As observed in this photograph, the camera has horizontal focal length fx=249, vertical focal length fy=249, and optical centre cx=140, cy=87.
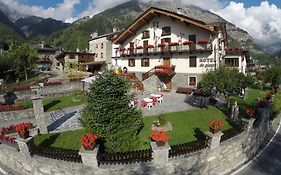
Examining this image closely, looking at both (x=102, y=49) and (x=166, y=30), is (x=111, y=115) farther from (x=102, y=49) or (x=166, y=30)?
(x=102, y=49)

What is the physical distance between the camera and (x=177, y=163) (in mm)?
11016

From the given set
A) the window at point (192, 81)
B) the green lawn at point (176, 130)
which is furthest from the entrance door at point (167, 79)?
the green lawn at point (176, 130)

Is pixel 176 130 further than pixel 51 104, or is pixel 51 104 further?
pixel 51 104

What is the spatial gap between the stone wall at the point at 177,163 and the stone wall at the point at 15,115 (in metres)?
9.16

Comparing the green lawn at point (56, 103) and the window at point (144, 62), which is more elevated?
the window at point (144, 62)

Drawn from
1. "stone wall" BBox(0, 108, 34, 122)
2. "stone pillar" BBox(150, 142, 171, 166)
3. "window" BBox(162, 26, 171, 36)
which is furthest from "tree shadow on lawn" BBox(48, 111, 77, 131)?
"window" BBox(162, 26, 171, 36)

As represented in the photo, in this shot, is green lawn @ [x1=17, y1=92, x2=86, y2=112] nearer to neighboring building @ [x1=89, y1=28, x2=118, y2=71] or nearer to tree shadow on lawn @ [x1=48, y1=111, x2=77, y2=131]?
tree shadow on lawn @ [x1=48, y1=111, x2=77, y2=131]

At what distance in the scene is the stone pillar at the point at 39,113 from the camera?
48.7 feet

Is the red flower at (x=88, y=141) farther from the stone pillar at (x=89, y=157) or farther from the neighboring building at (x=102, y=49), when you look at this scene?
the neighboring building at (x=102, y=49)

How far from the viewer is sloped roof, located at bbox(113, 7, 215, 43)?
→ 29283 mm

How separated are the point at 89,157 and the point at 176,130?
7.41m

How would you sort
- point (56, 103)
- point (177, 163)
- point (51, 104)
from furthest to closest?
point (56, 103) < point (51, 104) < point (177, 163)

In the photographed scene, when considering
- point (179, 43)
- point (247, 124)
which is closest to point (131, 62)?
point (179, 43)

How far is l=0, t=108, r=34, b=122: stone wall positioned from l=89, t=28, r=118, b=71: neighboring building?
33544mm
